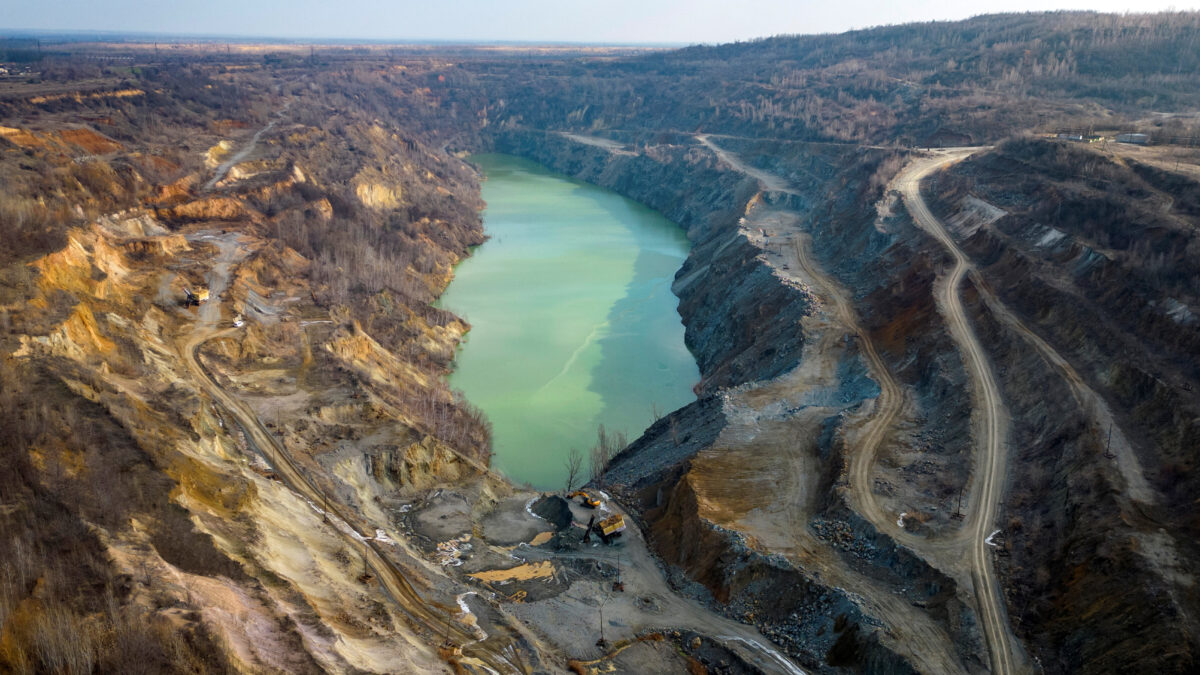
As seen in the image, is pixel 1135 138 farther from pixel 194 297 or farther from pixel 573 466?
pixel 194 297

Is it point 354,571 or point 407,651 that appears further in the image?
point 354,571

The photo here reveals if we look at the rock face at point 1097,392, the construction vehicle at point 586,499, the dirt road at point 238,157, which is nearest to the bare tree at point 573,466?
the construction vehicle at point 586,499

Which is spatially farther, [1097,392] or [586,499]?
[586,499]

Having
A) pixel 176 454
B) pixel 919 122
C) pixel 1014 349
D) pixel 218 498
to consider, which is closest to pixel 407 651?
pixel 218 498

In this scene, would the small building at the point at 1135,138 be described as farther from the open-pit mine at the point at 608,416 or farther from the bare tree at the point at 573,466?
the bare tree at the point at 573,466

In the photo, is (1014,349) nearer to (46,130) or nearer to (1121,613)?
(1121,613)

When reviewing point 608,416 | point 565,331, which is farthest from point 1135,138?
point 608,416

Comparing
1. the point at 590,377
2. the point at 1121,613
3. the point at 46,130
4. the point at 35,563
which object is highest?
the point at 46,130
